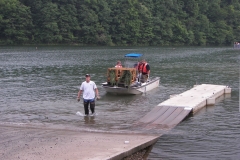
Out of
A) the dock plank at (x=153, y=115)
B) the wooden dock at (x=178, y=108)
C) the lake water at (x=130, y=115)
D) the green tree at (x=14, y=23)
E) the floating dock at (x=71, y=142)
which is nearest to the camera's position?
the floating dock at (x=71, y=142)

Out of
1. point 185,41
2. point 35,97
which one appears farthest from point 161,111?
point 185,41

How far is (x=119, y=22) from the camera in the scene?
10256 centimetres

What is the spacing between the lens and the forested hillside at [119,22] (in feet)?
303

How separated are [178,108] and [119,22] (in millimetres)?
87122

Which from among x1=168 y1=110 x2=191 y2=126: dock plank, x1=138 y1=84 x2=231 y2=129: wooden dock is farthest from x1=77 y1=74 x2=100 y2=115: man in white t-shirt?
x1=168 y1=110 x2=191 y2=126: dock plank

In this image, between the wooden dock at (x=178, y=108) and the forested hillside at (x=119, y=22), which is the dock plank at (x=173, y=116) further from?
the forested hillside at (x=119, y=22)

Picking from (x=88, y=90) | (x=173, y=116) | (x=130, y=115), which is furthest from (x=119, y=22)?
(x=173, y=116)

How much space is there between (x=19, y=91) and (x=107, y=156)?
15657 millimetres

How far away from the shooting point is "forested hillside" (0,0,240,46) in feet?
303

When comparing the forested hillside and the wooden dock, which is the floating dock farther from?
the forested hillside

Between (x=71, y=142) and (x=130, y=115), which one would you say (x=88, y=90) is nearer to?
(x=130, y=115)

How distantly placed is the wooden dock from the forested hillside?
7462cm

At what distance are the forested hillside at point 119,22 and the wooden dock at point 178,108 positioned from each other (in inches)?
2938

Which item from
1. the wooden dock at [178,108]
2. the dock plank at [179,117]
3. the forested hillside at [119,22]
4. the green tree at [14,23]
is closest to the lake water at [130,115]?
the dock plank at [179,117]
